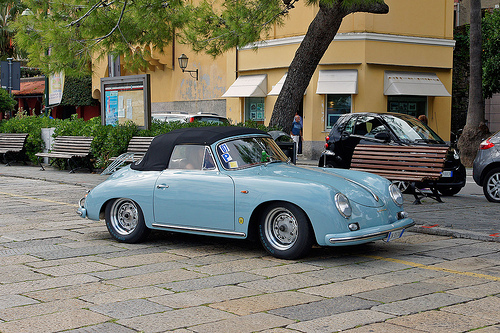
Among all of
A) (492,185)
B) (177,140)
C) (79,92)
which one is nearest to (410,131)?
(492,185)

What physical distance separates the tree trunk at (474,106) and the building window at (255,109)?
895 cm

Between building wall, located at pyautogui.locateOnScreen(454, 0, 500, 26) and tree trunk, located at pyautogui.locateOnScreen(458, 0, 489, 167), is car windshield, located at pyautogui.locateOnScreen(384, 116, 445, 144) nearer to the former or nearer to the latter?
tree trunk, located at pyautogui.locateOnScreen(458, 0, 489, 167)

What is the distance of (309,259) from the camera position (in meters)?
6.78

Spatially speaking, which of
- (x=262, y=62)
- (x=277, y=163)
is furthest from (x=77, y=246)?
(x=262, y=62)

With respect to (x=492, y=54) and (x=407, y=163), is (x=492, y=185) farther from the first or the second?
(x=492, y=54)

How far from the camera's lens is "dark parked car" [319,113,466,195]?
1256 centimetres

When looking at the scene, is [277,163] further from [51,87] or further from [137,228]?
[51,87]

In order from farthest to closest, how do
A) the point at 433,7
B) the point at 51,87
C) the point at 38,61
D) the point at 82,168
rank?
the point at 433,7 → the point at 51,87 → the point at 82,168 → the point at 38,61

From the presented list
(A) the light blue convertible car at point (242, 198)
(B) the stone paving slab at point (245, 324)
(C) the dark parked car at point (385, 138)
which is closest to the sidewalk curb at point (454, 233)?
(A) the light blue convertible car at point (242, 198)

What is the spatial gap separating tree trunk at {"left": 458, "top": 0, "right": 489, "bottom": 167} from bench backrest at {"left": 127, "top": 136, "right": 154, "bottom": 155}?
10450mm

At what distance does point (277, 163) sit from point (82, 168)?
37.2 ft

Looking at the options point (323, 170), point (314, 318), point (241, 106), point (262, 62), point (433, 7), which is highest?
point (433, 7)

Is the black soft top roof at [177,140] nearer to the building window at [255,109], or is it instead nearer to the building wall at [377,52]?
the building wall at [377,52]

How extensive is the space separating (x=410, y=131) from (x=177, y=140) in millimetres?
6693
